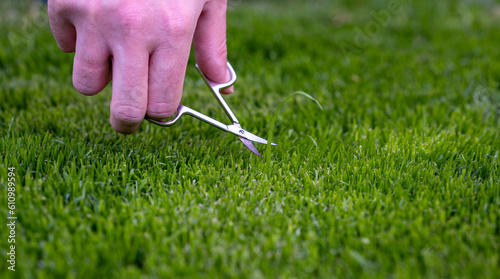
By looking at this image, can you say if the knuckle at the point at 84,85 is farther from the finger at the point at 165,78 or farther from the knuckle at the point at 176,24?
the knuckle at the point at 176,24

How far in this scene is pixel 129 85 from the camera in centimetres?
126

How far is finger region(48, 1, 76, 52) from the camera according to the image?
1295 millimetres

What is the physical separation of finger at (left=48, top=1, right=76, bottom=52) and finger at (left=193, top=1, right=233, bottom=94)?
40 centimetres

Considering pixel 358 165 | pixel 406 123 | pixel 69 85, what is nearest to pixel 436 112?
pixel 406 123

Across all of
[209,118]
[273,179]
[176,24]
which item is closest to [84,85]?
[176,24]

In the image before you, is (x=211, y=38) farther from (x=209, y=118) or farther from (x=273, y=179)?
(x=273, y=179)

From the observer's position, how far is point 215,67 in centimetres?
157

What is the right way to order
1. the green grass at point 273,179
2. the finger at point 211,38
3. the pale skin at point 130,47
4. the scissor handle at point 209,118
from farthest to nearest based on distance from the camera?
the scissor handle at point 209,118 → the finger at point 211,38 → the pale skin at point 130,47 → the green grass at point 273,179

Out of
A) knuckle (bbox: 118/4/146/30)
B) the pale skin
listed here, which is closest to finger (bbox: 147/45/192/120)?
the pale skin

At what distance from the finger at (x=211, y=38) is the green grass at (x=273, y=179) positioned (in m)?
0.36

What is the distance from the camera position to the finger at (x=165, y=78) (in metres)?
1.29

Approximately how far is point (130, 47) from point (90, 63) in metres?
0.15

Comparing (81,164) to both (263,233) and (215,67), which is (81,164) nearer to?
(215,67)

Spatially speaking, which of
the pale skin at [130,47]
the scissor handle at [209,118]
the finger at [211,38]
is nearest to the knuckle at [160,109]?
the pale skin at [130,47]
